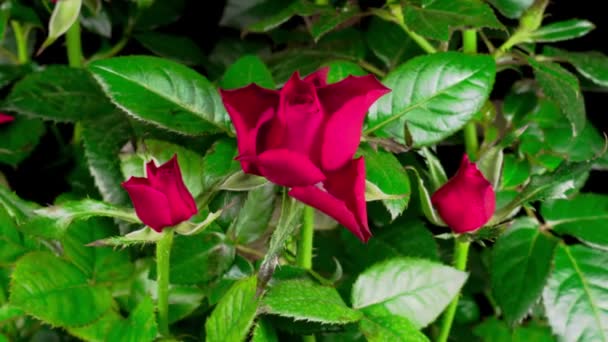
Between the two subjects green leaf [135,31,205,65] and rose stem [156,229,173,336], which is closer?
rose stem [156,229,173,336]

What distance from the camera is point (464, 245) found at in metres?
0.66

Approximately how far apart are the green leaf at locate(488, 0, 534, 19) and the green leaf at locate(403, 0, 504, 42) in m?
0.08

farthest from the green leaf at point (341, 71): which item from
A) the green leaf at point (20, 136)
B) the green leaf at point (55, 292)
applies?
the green leaf at point (20, 136)

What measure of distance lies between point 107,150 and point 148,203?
7.4 inches

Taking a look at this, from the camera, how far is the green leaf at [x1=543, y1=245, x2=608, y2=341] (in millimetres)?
643

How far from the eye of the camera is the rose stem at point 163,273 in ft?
1.80

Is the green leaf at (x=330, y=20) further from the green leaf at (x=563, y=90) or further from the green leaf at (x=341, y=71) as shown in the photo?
the green leaf at (x=563, y=90)

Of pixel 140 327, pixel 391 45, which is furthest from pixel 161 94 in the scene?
pixel 391 45

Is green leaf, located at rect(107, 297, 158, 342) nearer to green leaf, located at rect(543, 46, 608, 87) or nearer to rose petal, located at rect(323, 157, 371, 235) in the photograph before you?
rose petal, located at rect(323, 157, 371, 235)

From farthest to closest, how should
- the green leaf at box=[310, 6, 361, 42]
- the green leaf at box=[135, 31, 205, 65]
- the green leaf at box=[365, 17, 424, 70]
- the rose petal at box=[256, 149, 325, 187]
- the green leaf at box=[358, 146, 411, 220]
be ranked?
the green leaf at box=[135, 31, 205, 65], the green leaf at box=[365, 17, 424, 70], the green leaf at box=[310, 6, 361, 42], the green leaf at box=[358, 146, 411, 220], the rose petal at box=[256, 149, 325, 187]

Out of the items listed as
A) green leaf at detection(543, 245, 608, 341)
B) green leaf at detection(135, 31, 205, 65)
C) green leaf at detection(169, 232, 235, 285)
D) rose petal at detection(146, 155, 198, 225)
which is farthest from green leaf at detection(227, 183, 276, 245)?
green leaf at detection(135, 31, 205, 65)

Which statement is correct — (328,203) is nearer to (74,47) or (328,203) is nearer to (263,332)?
(263,332)

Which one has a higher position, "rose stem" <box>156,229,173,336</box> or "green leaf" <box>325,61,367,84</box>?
"green leaf" <box>325,61,367,84</box>

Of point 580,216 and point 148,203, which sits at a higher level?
point 148,203
